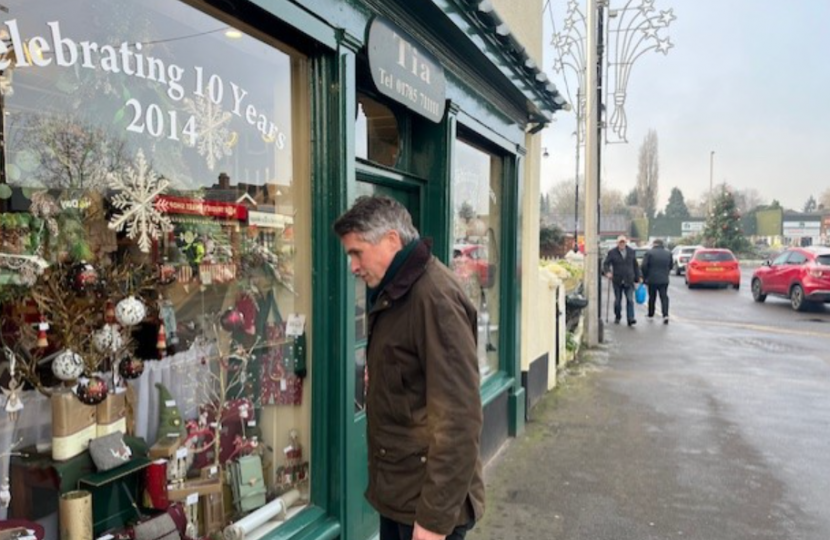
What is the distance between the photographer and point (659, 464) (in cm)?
495

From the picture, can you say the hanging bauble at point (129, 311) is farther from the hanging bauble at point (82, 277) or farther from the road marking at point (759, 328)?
the road marking at point (759, 328)

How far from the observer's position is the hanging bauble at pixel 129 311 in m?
2.26

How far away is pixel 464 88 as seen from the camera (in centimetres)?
459

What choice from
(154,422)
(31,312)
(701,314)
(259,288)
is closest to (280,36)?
(259,288)

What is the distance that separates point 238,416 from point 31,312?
1.11 meters

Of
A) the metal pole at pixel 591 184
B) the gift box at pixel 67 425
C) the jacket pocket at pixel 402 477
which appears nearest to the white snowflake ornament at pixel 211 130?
the gift box at pixel 67 425

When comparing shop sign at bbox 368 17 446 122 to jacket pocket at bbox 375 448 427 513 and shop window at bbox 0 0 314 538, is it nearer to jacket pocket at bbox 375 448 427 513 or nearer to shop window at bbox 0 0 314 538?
shop window at bbox 0 0 314 538

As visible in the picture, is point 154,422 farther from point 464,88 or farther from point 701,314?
point 701,314

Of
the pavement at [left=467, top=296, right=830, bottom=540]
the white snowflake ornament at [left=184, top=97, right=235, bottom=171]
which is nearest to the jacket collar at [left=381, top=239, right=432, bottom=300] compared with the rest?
the white snowflake ornament at [left=184, top=97, right=235, bottom=171]

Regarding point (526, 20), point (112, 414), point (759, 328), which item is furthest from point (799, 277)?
point (112, 414)

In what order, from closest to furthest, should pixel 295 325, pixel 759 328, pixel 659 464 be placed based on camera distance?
1. pixel 295 325
2. pixel 659 464
3. pixel 759 328

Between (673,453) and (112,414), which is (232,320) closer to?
(112,414)

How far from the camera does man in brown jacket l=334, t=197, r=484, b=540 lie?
1.83 m

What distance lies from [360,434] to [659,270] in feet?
36.2
